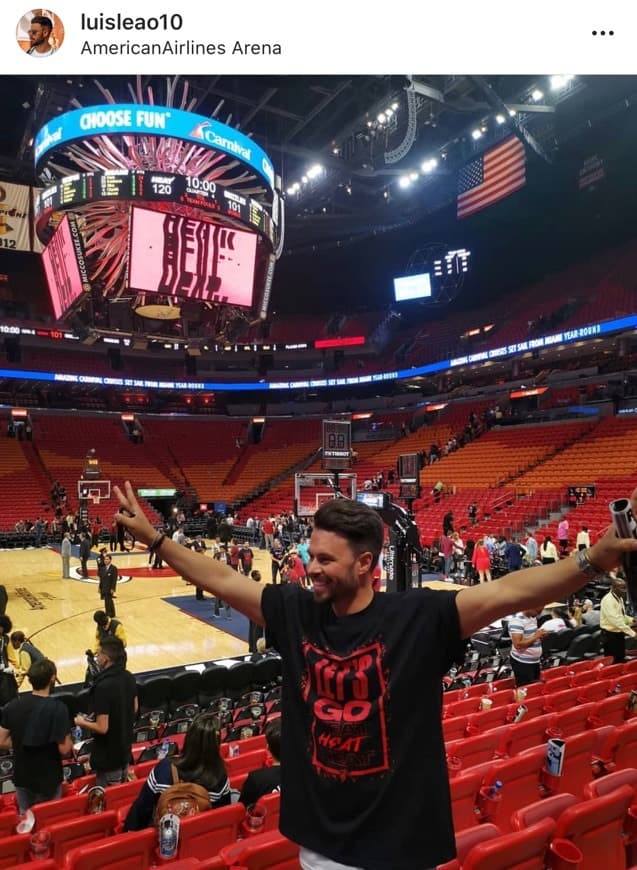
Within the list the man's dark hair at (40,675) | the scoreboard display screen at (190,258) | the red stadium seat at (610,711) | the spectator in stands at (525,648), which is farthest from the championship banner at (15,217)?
the red stadium seat at (610,711)

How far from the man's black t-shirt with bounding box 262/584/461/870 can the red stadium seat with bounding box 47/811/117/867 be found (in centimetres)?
215

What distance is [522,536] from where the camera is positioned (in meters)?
16.7

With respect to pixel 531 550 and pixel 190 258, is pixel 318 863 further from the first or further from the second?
pixel 531 550

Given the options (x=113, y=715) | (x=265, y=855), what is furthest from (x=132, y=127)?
(x=265, y=855)

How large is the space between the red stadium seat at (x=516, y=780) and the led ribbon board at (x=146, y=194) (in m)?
10.6

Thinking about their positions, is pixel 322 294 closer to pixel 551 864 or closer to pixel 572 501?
pixel 572 501

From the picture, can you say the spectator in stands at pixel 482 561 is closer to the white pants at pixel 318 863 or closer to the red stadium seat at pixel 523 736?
the red stadium seat at pixel 523 736

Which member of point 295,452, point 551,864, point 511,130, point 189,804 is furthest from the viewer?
point 295,452

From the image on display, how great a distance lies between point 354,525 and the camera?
1.39 meters

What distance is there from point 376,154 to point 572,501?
13.6m

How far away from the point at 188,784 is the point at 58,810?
43.4 inches
